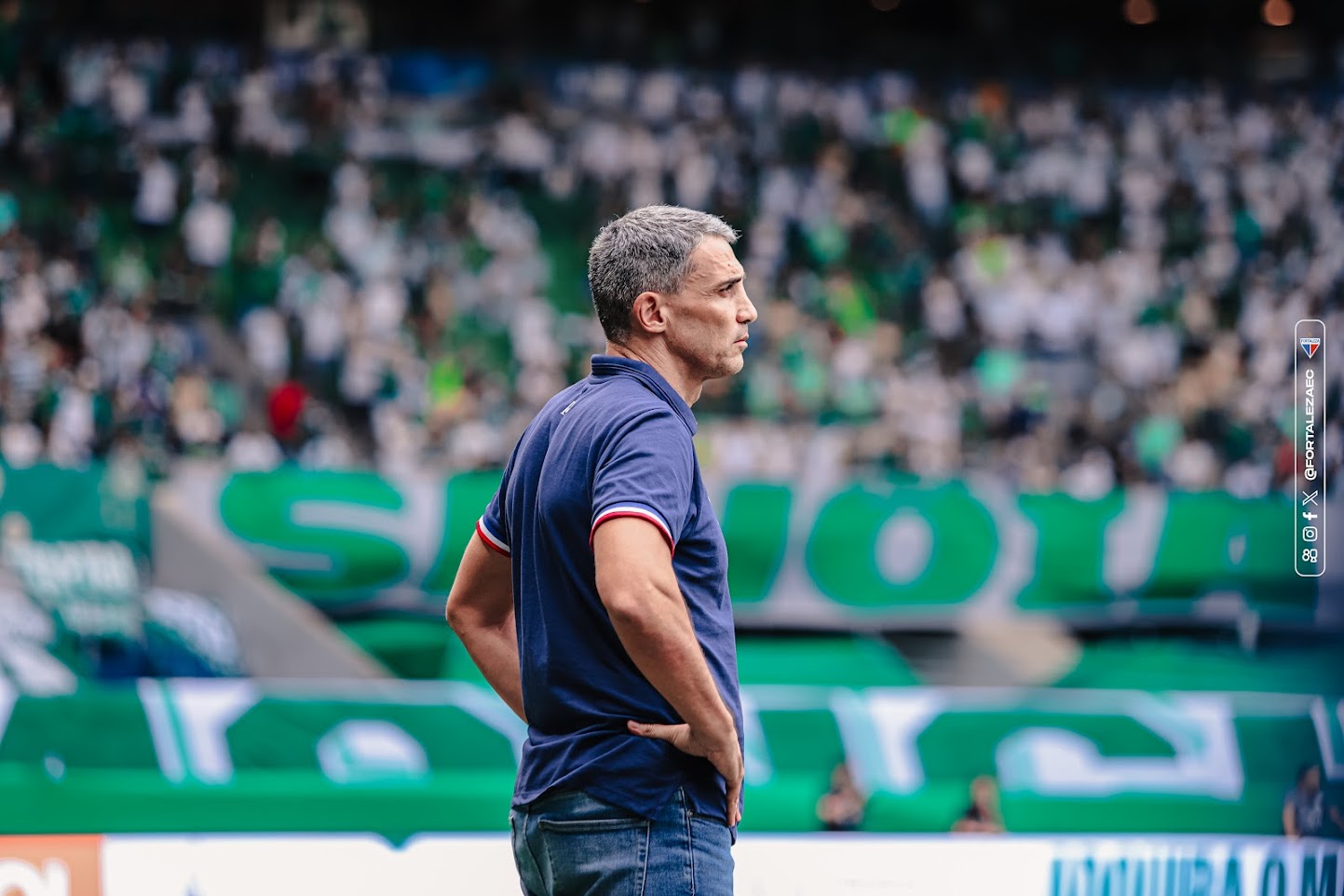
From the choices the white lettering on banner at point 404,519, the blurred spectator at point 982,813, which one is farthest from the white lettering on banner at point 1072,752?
the white lettering on banner at point 404,519

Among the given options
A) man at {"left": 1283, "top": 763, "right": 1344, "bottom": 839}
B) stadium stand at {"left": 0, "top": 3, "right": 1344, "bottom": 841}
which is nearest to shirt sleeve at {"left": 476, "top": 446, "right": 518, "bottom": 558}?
stadium stand at {"left": 0, "top": 3, "right": 1344, "bottom": 841}

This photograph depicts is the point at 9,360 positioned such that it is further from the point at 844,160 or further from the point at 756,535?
the point at 844,160

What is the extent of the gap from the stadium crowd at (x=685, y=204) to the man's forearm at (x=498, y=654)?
30.4 ft

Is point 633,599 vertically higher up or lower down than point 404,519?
higher up

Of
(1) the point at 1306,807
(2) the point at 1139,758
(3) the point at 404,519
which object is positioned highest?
(3) the point at 404,519

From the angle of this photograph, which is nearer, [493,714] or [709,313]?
[709,313]

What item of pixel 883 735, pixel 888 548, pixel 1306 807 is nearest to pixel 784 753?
pixel 883 735

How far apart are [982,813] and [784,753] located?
111 cm

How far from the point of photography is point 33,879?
4535 mm

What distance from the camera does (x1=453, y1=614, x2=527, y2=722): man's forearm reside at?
9.73 ft

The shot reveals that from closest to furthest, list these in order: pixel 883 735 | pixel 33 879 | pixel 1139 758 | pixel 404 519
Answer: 1. pixel 33 879
2. pixel 883 735
3. pixel 1139 758
4. pixel 404 519

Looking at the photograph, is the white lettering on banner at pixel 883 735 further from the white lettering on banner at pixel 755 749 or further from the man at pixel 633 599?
the man at pixel 633 599

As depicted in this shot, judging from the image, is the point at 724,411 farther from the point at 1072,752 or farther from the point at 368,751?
the point at 368,751

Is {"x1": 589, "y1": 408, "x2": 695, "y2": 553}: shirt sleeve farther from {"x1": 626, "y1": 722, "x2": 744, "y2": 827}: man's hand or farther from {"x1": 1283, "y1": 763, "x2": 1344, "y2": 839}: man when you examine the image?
{"x1": 1283, "y1": 763, "x2": 1344, "y2": 839}: man
